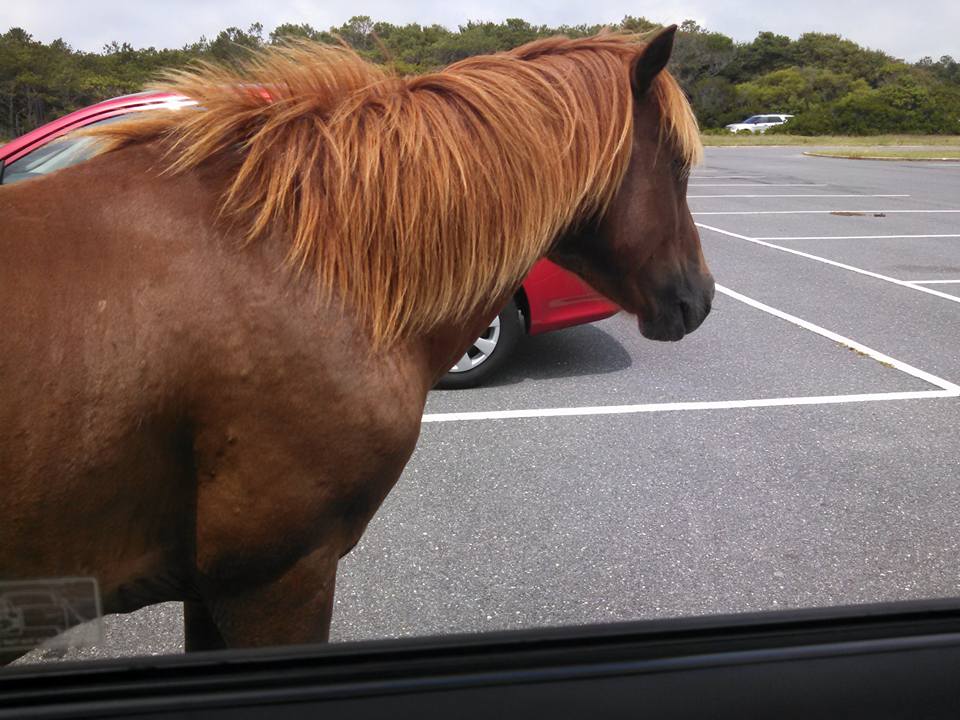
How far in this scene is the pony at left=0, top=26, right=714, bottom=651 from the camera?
4.47 feet

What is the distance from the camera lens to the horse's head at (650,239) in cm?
195

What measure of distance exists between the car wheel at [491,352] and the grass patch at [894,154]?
25.7 meters

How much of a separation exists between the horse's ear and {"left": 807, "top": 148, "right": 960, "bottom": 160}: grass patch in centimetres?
2822

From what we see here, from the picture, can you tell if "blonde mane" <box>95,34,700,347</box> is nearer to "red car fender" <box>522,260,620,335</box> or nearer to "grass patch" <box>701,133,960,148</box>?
"red car fender" <box>522,260,620,335</box>

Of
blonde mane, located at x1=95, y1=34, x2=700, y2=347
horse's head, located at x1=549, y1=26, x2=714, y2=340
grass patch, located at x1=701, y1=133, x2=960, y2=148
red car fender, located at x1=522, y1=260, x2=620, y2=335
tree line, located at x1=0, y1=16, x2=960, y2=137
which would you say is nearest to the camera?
blonde mane, located at x1=95, y1=34, x2=700, y2=347

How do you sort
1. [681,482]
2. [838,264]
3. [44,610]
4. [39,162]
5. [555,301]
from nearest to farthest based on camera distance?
[44,610]
[681,482]
[39,162]
[555,301]
[838,264]

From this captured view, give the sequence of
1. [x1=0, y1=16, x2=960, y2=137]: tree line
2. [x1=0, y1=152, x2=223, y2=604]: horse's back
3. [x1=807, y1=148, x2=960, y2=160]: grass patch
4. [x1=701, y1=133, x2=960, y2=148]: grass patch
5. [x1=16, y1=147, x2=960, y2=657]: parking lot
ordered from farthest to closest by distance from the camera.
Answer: [x1=701, y1=133, x2=960, y2=148]: grass patch < [x1=807, y1=148, x2=960, y2=160]: grass patch < [x1=16, y1=147, x2=960, y2=657]: parking lot < [x1=0, y1=16, x2=960, y2=137]: tree line < [x1=0, y1=152, x2=223, y2=604]: horse's back

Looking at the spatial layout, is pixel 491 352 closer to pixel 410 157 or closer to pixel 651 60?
pixel 651 60

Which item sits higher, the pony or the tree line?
the tree line

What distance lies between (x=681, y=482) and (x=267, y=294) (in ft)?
8.90

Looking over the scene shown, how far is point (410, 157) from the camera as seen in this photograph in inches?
65.9

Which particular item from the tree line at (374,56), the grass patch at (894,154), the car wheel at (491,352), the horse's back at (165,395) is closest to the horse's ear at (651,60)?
the tree line at (374,56)

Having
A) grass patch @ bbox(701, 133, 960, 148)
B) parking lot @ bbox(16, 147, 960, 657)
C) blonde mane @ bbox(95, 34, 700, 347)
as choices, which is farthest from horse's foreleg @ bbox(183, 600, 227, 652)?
grass patch @ bbox(701, 133, 960, 148)

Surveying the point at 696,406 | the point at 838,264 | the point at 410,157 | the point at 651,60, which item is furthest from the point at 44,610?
the point at 838,264
